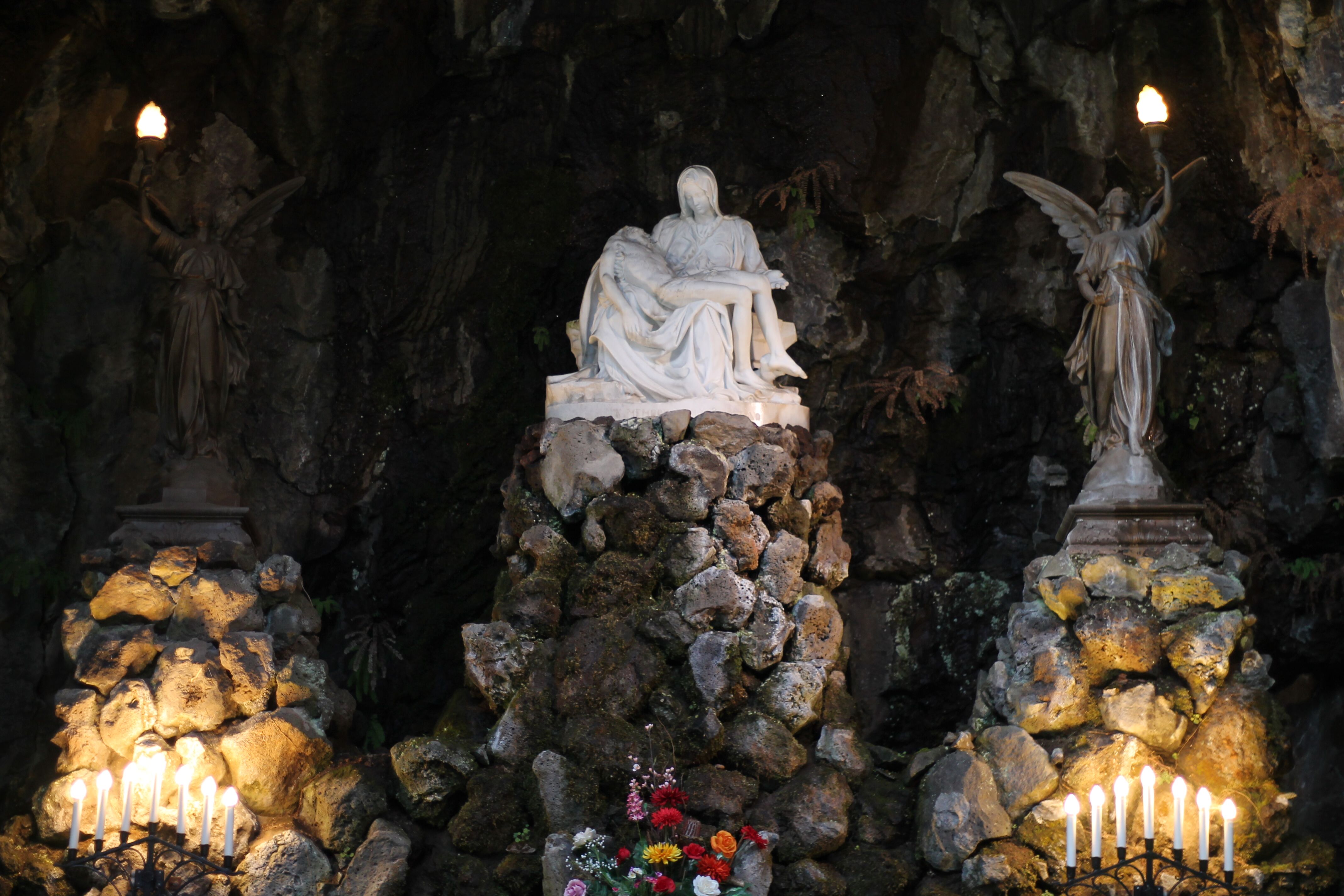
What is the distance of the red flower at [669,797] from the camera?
8.27m

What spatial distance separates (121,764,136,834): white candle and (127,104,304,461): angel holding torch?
2556 millimetres

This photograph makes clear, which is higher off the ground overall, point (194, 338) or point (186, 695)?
point (194, 338)

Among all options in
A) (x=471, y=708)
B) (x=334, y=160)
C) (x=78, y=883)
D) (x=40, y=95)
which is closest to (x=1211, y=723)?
(x=471, y=708)

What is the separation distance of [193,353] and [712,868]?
5.21m

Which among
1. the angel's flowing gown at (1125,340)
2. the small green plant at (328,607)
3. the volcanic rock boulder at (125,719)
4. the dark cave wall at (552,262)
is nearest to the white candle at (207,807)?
the volcanic rock boulder at (125,719)

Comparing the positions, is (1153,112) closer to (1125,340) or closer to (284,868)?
(1125,340)

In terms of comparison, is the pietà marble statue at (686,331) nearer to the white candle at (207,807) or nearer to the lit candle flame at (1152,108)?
the lit candle flame at (1152,108)

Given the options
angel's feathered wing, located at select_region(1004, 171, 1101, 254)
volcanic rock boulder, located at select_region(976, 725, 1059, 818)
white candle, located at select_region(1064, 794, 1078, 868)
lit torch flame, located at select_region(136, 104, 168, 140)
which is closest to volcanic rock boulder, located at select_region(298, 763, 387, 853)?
volcanic rock boulder, located at select_region(976, 725, 1059, 818)

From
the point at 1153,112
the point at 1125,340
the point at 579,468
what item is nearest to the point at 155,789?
the point at 579,468

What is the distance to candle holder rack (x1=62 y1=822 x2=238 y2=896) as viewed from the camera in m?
8.30

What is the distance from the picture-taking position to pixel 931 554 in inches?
484

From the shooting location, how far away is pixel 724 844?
27.1 ft

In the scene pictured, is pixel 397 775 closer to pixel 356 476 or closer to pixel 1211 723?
pixel 356 476

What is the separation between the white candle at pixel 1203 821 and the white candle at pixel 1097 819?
475 mm
